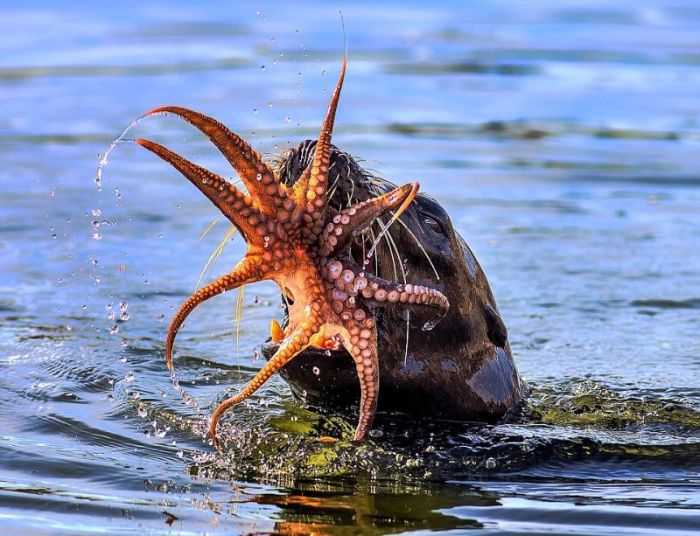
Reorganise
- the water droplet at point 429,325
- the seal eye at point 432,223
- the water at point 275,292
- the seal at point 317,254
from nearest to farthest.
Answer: the seal at point 317,254
the water at point 275,292
the water droplet at point 429,325
the seal eye at point 432,223

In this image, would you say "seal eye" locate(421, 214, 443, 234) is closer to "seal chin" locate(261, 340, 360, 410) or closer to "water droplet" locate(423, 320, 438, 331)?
"water droplet" locate(423, 320, 438, 331)

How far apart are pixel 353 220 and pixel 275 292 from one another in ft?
13.2

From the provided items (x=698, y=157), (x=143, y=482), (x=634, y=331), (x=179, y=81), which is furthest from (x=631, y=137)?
(x=143, y=482)

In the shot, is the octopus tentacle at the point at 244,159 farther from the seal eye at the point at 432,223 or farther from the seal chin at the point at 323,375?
the seal eye at the point at 432,223

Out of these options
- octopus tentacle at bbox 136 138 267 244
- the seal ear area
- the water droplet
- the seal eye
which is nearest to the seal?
octopus tentacle at bbox 136 138 267 244

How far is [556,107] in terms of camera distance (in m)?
13.9

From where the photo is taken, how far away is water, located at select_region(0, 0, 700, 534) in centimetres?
496

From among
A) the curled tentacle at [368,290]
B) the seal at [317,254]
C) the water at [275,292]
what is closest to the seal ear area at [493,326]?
the water at [275,292]

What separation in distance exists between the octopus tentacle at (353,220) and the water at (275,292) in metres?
0.59

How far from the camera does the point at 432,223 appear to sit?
5418 millimetres

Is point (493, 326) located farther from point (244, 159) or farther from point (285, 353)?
point (244, 159)

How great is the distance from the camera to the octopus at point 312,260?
14.5 ft

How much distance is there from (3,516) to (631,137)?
905cm

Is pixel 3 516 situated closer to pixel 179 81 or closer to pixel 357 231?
pixel 357 231
